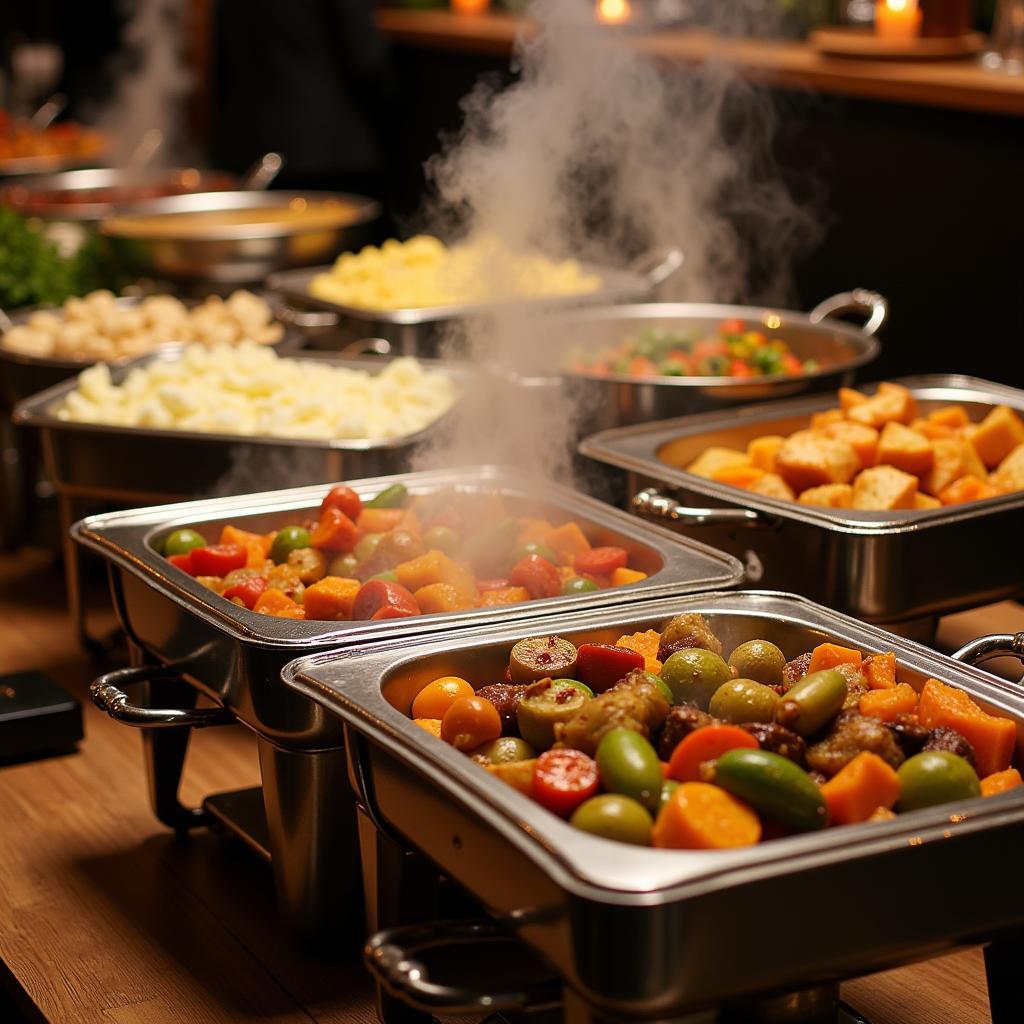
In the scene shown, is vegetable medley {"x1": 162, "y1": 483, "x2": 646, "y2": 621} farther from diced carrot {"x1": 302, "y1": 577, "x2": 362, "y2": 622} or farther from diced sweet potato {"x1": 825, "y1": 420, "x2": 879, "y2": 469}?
diced sweet potato {"x1": 825, "y1": 420, "x2": 879, "y2": 469}

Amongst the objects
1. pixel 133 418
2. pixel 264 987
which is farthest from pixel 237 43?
pixel 264 987

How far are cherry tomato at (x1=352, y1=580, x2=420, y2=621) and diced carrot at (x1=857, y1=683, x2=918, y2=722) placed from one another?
528mm

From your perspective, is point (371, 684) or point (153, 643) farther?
point (153, 643)

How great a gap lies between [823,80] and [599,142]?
28.0 inches

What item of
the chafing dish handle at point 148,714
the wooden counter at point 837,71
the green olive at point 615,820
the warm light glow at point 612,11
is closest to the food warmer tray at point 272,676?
the chafing dish handle at point 148,714

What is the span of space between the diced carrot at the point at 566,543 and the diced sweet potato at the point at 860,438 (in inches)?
21.0

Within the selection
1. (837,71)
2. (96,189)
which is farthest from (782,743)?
(96,189)

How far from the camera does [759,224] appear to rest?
393 cm

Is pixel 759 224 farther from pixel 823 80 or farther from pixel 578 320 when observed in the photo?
pixel 578 320

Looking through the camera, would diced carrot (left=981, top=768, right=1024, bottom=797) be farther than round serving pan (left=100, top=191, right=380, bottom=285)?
No

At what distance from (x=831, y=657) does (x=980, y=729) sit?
0.19m

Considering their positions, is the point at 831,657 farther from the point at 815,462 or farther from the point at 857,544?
the point at 815,462

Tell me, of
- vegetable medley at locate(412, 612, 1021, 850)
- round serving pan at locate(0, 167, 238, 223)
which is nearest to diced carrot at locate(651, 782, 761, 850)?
vegetable medley at locate(412, 612, 1021, 850)

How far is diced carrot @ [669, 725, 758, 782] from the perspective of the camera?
4.11ft
